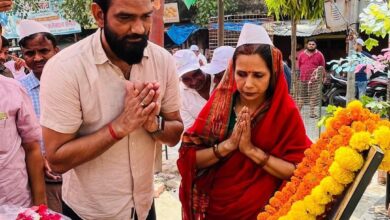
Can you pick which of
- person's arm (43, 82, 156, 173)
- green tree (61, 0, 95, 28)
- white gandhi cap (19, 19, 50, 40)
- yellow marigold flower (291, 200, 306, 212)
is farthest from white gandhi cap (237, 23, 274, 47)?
green tree (61, 0, 95, 28)

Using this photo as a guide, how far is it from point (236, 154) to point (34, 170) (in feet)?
3.43

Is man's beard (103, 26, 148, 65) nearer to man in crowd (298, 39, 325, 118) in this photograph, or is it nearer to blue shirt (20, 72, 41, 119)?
blue shirt (20, 72, 41, 119)

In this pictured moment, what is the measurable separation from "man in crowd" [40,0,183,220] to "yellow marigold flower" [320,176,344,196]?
0.71 meters

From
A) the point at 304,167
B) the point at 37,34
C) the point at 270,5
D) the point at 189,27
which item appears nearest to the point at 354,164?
the point at 304,167

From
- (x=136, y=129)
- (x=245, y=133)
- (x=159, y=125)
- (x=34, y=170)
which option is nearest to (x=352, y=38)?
(x=245, y=133)

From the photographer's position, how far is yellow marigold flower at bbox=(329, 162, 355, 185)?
123cm

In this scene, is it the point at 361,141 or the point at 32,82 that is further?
the point at 32,82

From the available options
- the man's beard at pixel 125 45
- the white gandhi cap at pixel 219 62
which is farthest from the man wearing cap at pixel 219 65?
the man's beard at pixel 125 45

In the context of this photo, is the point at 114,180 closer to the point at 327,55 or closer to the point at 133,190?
the point at 133,190

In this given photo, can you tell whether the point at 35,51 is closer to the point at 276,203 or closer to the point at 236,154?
the point at 236,154

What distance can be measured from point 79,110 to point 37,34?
1.39 m

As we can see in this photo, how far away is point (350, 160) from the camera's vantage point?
1.20 m

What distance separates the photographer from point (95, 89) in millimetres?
1679

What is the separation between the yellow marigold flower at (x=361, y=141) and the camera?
1.20 metres
